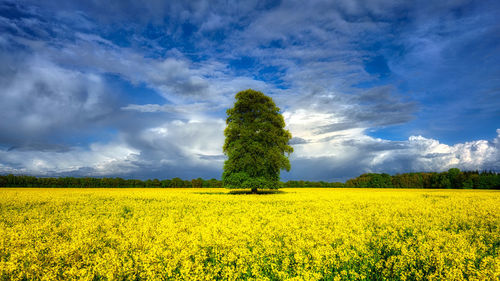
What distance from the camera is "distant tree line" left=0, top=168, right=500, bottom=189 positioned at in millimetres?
63219

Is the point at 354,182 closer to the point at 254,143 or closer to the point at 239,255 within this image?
the point at 254,143

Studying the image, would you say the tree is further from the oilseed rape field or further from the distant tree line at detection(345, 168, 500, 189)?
the distant tree line at detection(345, 168, 500, 189)

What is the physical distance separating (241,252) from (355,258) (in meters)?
3.07

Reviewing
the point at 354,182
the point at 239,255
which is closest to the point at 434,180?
the point at 354,182

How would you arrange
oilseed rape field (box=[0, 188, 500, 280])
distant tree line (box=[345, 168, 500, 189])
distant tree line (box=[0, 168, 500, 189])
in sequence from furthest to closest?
distant tree line (box=[345, 168, 500, 189]) < distant tree line (box=[0, 168, 500, 189]) < oilseed rape field (box=[0, 188, 500, 280])

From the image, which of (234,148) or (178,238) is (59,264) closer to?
(178,238)

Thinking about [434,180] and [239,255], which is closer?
[239,255]

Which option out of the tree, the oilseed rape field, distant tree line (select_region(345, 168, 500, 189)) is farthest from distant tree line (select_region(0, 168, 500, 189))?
the oilseed rape field

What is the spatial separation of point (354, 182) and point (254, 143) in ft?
203

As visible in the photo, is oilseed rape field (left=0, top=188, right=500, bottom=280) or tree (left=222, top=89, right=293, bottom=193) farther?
tree (left=222, top=89, right=293, bottom=193)

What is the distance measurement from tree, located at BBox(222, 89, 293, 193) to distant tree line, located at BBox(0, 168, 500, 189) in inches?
1458

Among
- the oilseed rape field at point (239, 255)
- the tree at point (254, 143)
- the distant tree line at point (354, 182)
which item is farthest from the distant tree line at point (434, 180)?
the oilseed rape field at point (239, 255)

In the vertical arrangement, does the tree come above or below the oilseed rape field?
above

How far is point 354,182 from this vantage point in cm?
8112
